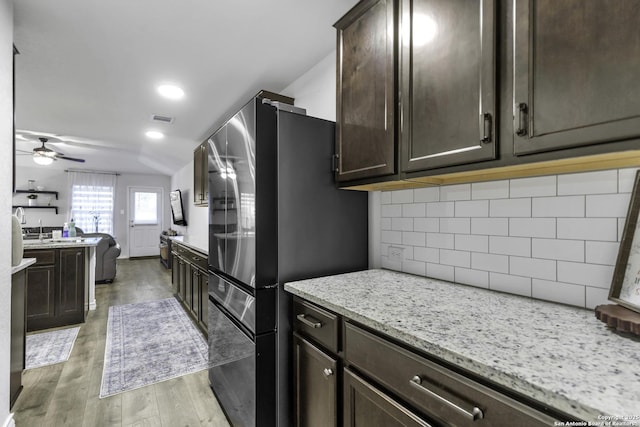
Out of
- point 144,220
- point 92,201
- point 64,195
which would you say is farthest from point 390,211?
point 64,195

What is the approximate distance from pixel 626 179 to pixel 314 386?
1.42 meters

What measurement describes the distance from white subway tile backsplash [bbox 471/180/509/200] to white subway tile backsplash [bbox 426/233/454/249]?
9.7 inches

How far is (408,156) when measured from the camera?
1272mm

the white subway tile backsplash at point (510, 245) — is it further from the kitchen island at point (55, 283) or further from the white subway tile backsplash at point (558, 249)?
the kitchen island at point (55, 283)

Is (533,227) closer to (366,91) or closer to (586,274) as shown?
(586,274)

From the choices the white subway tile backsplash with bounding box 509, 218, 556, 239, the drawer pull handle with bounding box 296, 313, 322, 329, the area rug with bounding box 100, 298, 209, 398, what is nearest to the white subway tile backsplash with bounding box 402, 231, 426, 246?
the white subway tile backsplash with bounding box 509, 218, 556, 239

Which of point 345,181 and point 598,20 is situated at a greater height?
point 598,20

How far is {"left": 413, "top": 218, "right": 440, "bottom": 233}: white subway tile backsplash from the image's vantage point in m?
1.58

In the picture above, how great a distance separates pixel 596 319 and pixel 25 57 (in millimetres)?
3769

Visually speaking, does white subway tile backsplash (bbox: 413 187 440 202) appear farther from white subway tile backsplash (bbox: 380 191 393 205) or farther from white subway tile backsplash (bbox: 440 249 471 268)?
white subway tile backsplash (bbox: 440 249 471 268)

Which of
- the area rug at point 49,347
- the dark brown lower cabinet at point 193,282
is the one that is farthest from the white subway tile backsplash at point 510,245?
the area rug at point 49,347

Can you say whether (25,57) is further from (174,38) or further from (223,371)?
(223,371)

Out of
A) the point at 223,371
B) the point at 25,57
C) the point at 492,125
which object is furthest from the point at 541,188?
the point at 25,57

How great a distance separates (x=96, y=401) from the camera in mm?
2062
